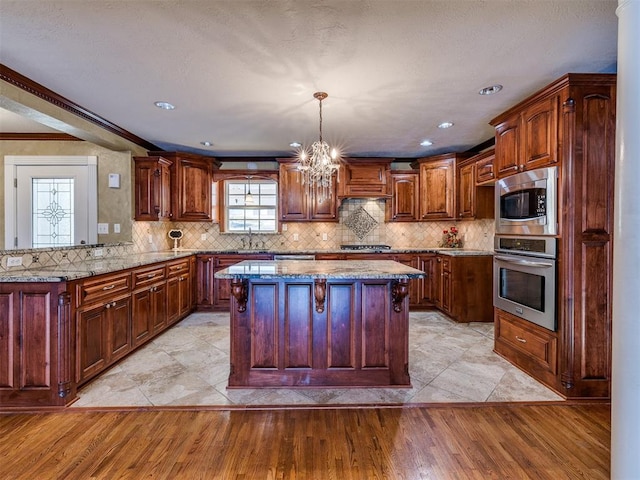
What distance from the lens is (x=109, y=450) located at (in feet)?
6.00

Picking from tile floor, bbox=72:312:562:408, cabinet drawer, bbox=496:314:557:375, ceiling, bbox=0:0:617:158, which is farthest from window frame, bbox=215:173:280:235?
cabinet drawer, bbox=496:314:557:375

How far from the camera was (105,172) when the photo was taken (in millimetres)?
4102

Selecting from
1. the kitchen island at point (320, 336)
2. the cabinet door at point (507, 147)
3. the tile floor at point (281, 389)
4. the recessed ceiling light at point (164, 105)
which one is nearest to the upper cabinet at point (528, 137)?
the cabinet door at point (507, 147)

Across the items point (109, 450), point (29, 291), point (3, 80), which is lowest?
point (109, 450)

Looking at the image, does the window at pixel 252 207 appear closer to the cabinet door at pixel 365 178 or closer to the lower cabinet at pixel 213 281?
the lower cabinet at pixel 213 281

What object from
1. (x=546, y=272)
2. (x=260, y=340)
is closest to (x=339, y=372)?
(x=260, y=340)

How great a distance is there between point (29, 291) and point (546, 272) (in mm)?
3918

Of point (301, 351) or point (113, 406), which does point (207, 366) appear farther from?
point (301, 351)

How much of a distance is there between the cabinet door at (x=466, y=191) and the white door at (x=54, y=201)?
5.09m

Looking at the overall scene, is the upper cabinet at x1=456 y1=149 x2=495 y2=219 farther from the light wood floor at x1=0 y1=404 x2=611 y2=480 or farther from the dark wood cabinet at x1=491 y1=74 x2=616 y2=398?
the light wood floor at x1=0 y1=404 x2=611 y2=480

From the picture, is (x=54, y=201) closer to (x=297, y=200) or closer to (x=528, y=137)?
(x=297, y=200)

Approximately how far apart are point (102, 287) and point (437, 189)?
4557mm

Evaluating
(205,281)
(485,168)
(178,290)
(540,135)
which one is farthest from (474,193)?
(178,290)

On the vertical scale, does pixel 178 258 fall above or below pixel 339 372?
above
